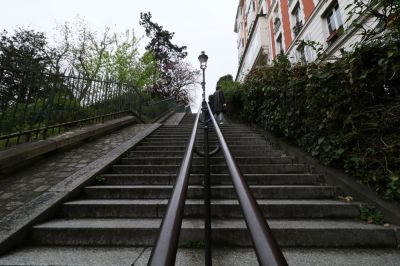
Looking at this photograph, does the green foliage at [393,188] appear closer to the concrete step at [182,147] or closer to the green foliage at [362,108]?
the green foliage at [362,108]

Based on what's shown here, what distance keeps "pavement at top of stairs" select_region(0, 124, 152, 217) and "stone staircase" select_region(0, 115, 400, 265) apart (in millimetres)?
519

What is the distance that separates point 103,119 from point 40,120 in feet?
7.94

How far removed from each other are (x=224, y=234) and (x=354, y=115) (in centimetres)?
228

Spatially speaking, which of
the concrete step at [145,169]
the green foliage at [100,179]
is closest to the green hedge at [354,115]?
the concrete step at [145,169]

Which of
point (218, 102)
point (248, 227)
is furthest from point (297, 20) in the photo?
point (248, 227)

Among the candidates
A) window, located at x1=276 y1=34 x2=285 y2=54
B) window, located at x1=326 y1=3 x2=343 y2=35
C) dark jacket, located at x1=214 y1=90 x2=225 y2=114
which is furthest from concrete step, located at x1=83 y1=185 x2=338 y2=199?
window, located at x1=276 y1=34 x2=285 y2=54

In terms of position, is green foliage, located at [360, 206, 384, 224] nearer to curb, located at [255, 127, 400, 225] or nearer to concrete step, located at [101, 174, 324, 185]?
curb, located at [255, 127, 400, 225]

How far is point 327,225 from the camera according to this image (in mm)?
2281

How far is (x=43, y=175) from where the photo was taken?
134 inches

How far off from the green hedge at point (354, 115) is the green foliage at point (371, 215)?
23cm

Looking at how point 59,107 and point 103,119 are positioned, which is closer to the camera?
point 59,107

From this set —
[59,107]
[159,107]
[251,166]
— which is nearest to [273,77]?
[251,166]

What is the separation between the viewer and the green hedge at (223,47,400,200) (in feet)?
8.38

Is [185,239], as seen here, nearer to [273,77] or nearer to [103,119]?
[273,77]
